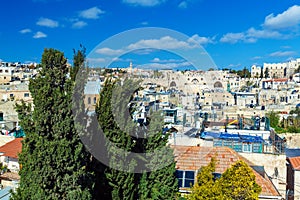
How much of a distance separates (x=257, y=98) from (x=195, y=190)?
41707mm

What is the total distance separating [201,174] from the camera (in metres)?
5.70

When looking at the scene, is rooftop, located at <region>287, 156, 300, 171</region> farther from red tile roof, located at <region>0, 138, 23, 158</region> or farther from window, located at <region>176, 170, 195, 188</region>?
red tile roof, located at <region>0, 138, 23, 158</region>

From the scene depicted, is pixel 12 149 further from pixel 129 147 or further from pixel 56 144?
pixel 56 144

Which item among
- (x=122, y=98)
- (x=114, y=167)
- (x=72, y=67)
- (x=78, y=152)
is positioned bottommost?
(x=114, y=167)

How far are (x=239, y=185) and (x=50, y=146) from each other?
10.4ft

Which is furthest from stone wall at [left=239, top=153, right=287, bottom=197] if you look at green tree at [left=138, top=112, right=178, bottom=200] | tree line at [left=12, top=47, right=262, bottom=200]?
tree line at [left=12, top=47, right=262, bottom=200]

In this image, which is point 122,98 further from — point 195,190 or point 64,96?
point 195,190

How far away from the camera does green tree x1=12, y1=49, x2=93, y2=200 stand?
186 inches

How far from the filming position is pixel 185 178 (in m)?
8.43

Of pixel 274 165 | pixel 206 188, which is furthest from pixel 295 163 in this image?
pixel 206 188

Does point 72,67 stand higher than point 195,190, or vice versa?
point 72,67

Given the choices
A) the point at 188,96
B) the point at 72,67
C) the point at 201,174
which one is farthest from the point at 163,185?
the point at 188,96

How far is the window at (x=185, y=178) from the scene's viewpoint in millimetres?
8289

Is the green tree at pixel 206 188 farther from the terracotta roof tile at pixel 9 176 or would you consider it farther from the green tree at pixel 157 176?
the terracotta roof tile at pixel 9 176
